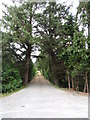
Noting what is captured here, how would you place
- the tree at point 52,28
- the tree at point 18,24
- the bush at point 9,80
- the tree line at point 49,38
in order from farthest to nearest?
the tree at point 52,28
the tree at point 18,24
the bush at point 9,80
the tree line at point 49,38

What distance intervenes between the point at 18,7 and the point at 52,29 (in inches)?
121

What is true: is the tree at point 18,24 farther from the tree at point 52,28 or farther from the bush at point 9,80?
the bush at point 9,80

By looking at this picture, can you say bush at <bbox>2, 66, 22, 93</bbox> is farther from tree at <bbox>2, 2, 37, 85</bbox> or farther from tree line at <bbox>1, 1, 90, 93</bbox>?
tree at <bbox>2, 2, 37, 85</bbox>

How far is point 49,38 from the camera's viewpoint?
1052 centimetres

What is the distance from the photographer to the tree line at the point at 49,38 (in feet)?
24.8

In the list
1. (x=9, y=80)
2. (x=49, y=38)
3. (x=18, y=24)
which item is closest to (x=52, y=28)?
(x=49, y=38)

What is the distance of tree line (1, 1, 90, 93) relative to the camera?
7.57m

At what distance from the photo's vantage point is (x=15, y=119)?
11.0ft

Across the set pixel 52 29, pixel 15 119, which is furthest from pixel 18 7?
pixel 15 119

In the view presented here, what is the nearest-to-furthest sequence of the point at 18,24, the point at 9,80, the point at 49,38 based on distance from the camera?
the point at 9,80 → the point at 18,24 → the point at 49,38

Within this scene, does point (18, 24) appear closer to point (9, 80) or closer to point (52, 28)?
point (52, 28)

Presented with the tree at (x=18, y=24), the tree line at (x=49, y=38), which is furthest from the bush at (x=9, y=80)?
the tree at (x=18, y=24)

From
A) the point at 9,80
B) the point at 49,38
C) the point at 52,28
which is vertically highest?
the point at 52,28

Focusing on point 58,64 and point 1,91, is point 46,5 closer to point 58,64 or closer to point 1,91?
point 58,64
